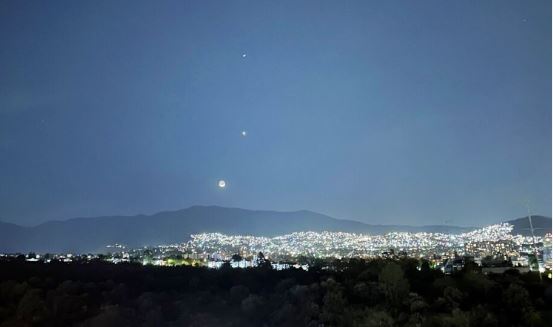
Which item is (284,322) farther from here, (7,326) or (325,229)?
(325,229)

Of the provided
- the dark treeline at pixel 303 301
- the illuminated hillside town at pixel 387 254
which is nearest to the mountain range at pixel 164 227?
the illuminated hillside town at pixel 387 254

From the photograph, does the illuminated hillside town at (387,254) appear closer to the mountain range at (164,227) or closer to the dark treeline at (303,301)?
the dark treeline at (303,301)

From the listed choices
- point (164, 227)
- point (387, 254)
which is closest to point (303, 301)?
point (387, 254)

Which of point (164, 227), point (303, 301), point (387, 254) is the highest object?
point (164, 227)

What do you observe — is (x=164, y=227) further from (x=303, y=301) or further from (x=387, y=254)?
(x=303, y=301)

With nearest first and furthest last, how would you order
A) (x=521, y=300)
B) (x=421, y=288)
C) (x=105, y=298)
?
1. (x=521, y=300)
2. (x=421, y=288)
3. (x=105, y=298)

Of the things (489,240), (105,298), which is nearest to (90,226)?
(489,240)
